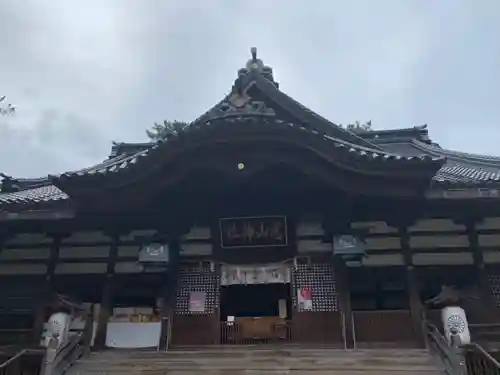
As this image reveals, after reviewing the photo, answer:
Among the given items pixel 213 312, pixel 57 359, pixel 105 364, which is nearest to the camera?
pixel 57 359

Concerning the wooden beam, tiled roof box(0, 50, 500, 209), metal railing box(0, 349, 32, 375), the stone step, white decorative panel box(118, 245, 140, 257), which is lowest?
the stone step

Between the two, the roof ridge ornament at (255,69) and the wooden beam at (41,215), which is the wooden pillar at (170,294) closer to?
the wooden beam at (41,215)

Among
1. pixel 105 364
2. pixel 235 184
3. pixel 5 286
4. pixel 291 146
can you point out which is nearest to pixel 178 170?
pixel 235 184

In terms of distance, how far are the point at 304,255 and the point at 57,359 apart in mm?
5102

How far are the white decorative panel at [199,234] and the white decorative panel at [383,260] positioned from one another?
3.37 metres

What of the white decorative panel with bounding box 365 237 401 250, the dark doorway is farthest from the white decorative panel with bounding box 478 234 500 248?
the dark doorway

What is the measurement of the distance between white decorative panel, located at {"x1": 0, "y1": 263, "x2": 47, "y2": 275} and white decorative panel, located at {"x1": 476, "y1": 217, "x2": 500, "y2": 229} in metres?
9.46

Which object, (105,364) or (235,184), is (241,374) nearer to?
(105,364)

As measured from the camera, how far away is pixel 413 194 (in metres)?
10.2

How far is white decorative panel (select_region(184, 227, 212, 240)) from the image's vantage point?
10.9m

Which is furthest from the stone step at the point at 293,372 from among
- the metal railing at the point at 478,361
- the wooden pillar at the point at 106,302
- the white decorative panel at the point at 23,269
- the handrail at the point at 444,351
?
the white decorative panel at the point at 23,269

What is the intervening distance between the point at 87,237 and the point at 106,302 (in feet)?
5.27

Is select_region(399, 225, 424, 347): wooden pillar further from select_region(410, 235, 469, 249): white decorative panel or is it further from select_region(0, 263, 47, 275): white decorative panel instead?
select_region(0, 263, 47, 275): white decorative panel

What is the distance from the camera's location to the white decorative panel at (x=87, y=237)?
11.2 meters
